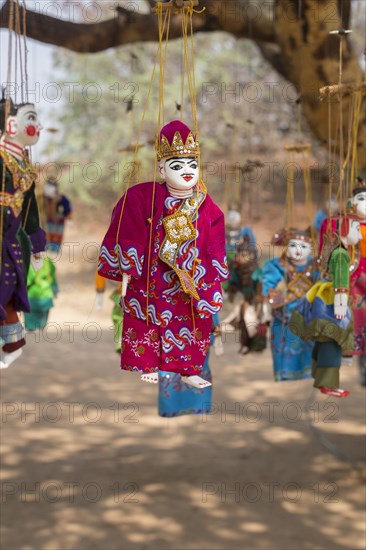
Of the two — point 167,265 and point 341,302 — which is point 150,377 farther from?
point 341,302

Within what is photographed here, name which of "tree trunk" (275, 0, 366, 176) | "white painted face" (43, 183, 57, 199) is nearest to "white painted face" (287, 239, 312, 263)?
"tree trunk" (275, 0, 366, 176)

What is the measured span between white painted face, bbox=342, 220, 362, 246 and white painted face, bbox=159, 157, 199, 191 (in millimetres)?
1245

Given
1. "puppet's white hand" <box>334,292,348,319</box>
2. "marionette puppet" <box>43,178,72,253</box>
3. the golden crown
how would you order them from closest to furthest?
the golden crown, "puppet's white hand" <box>334,292,348,319</box>, "marionette puppet" <box>43,178,72,253</box>

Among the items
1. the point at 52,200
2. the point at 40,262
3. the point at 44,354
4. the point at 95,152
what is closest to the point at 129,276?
the point at 40,262

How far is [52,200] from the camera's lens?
28.3 ft

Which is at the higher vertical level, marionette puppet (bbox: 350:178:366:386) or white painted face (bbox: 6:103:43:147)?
white painted face (bbox: 6:103:43:147)

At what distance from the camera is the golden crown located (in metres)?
3.47

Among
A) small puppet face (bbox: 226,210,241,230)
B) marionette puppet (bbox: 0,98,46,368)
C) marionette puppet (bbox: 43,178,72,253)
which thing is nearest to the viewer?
marionette puppet (bbox: 0,98,46,368)

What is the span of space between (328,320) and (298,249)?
913 mm

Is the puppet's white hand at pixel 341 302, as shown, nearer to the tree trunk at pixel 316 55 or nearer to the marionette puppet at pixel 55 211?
the tree trunk at pixel 316 55

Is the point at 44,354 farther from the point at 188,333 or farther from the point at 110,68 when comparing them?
the point at 188,333

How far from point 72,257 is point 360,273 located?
531 inches

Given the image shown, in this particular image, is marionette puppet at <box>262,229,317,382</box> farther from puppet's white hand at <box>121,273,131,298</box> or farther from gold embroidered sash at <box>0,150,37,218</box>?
puppet's white hand at <box>121,273,131,298</box>

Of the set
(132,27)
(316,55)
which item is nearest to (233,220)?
(316,55)
